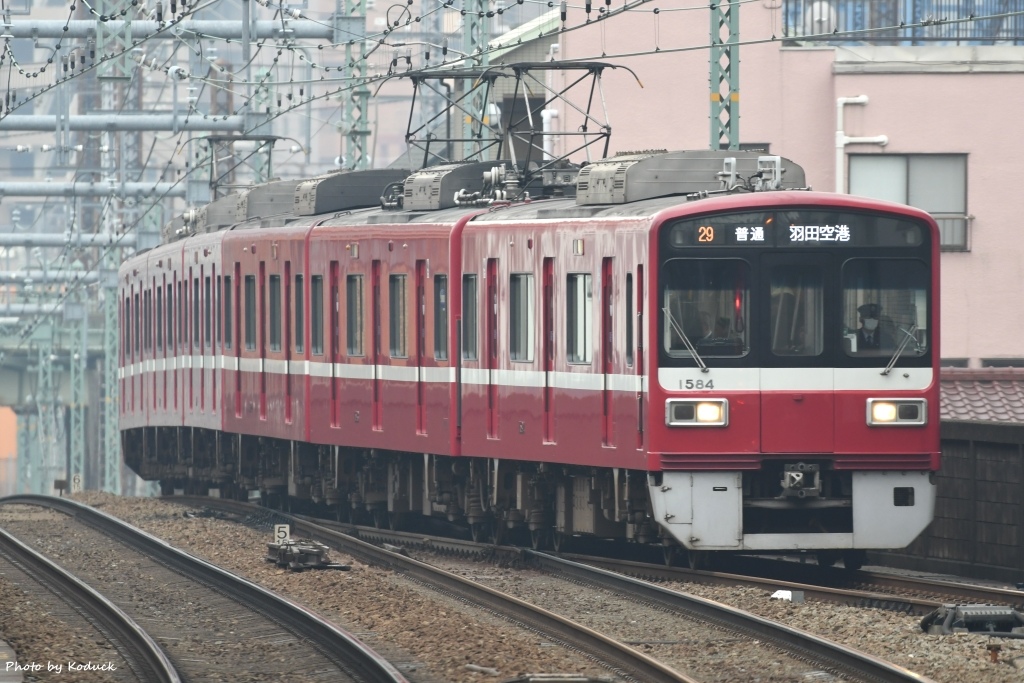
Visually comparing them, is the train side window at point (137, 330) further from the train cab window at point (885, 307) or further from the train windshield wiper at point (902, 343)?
the train windshield wiper at point (902, 343)

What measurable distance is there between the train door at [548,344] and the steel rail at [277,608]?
2487 mm

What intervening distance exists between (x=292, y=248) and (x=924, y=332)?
8289 mm

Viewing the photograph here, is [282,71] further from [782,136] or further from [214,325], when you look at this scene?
[214,325]

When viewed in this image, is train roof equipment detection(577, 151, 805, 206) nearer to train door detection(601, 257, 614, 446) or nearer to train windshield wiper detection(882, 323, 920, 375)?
train door detection(601, 257, 614, 446)

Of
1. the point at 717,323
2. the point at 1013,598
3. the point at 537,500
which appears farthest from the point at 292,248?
the point at 1013,598

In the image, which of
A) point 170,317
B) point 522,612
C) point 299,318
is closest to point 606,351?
point 522,612

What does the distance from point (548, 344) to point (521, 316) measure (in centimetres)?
53

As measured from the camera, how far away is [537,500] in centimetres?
1645

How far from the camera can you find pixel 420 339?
59.2 ft

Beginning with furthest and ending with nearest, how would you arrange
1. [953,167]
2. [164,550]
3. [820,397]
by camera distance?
[953,167], [164,550], [820,397]

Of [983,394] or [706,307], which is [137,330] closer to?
[983,394]

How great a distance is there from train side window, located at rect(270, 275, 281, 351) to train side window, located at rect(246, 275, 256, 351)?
52cm

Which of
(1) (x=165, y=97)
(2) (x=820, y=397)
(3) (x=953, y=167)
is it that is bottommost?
(2) (x=820, y=397)

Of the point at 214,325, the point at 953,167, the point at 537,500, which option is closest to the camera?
the point at 537,500
